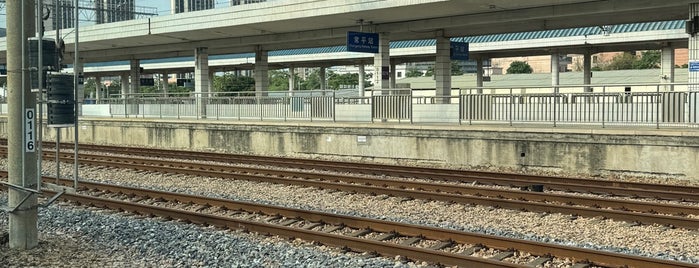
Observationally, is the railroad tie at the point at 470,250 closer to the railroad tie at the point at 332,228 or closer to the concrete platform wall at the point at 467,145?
the railroad tie at the point at 332,228

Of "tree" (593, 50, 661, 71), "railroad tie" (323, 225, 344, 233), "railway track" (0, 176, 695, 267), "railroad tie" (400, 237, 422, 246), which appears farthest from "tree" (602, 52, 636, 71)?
"railroad tie" (400, 237, 422, 246)

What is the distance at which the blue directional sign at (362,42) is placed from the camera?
23.3 metres

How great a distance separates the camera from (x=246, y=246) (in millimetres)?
8711

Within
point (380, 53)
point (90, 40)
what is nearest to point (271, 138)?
point (380, 53)

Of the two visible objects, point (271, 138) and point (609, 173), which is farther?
point (271, 138)

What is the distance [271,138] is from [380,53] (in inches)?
207

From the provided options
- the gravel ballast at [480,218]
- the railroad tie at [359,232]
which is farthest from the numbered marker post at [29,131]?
the railroad tie at [359,232]

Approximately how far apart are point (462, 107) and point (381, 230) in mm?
11109

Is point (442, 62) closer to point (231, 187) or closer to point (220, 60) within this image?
point (231, 187)

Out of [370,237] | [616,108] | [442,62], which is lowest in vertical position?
[370,237]

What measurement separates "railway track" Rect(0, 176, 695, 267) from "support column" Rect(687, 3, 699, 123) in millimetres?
9804

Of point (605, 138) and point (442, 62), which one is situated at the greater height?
point (442, 62)

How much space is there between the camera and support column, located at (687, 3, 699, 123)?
627 inches

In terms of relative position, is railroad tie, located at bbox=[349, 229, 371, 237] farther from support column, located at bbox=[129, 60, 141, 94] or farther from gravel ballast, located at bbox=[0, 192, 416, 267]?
support column, located at bbox=[129, 60, 141, 94]
